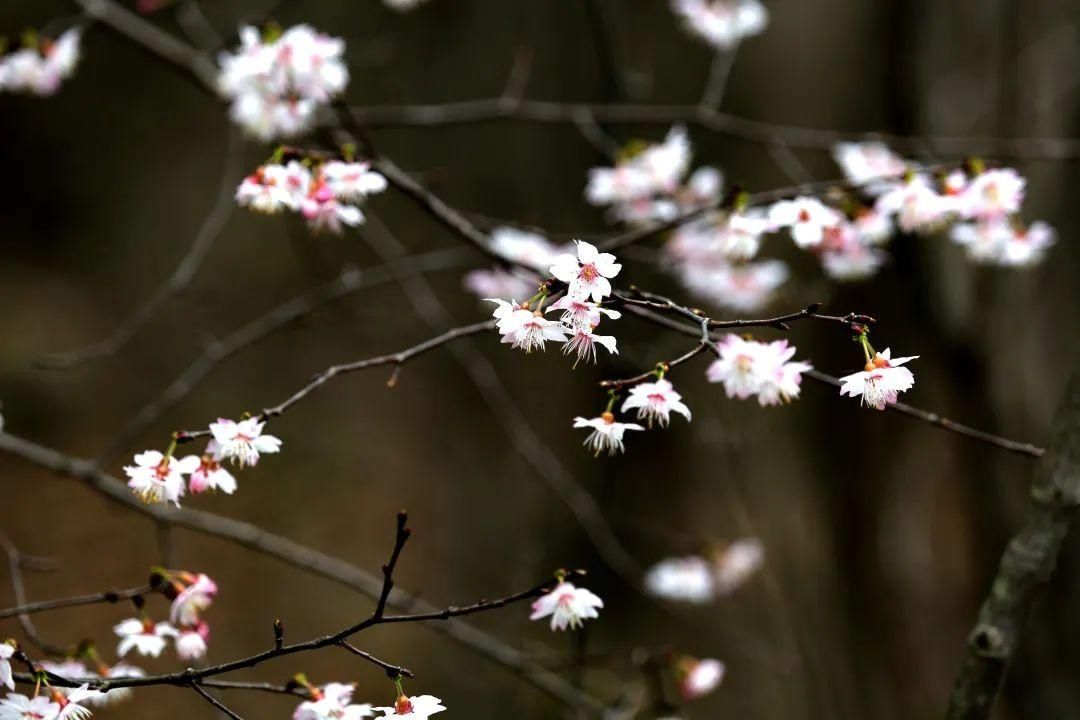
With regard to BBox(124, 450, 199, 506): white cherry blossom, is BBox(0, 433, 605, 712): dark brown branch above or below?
above

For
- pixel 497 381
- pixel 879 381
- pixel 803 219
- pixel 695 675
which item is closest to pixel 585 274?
pixel 879 381

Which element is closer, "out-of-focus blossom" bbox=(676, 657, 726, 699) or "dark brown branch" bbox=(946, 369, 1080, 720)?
"dark brown branch" bbox=(946, 369, 1080, 720)

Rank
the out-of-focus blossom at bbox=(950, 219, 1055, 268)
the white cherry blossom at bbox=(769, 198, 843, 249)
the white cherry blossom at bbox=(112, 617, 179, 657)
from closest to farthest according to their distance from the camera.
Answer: the white cherry blossom at bbox=(112, 617, 179, 657)
the white cherry blossom at bbox=(769, 198, 843, 249)
the out-of-focus blossom at bbox=(950, 219, 1055, 268)

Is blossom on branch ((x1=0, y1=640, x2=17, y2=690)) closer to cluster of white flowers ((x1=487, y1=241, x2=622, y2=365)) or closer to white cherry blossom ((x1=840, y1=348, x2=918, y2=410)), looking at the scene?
cluster of white flowers ((x1=487, y1=241, x2=622, y2=365))

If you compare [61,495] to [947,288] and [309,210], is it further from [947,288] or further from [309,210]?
[947,288]

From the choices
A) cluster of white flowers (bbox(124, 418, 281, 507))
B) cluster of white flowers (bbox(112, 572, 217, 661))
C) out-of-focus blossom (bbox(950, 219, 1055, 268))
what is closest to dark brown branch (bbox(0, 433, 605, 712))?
cluster of white flowers (bbox(112, 572, 217, 661))

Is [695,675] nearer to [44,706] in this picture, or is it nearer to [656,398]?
[656,398]

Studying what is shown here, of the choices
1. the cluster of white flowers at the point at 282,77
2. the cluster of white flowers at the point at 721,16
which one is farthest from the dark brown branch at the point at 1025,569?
the cluster of white flowers at the point at 721,16
